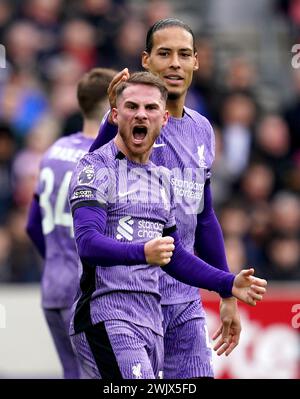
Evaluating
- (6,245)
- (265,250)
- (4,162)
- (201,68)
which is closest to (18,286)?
(6,245)

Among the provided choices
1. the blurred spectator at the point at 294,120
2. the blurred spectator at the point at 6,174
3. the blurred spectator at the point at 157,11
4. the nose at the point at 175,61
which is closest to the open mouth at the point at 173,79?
the nose at the point at 175,61

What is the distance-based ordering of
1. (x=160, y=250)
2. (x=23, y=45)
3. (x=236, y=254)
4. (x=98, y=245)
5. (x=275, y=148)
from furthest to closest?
1. (x=23, y=45)
2. (x=275, y=148)
3. (x=236, y=254)
4. (x=98, y=245)
5. (x=160, y=250)

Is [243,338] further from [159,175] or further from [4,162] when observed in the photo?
[159,175]

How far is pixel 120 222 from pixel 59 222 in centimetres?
225

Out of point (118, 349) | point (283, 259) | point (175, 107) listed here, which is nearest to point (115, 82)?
point (175, 107)

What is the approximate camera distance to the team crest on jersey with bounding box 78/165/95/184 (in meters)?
6.95

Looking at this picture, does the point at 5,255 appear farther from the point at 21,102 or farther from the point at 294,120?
the point at 294,120

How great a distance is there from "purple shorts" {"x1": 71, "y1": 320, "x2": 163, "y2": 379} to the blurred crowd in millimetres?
5582

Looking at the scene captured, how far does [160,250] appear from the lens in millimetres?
6496

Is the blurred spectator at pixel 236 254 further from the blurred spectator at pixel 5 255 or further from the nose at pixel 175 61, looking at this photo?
the nose at pixel 175 61

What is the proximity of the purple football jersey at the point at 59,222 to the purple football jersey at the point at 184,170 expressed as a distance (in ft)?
4.96

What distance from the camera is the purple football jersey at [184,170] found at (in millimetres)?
7609

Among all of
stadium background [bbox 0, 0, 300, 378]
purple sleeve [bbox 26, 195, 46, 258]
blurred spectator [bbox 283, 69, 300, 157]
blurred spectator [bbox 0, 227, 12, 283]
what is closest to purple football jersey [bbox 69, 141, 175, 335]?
purple sleeve [bbox 26, 195, 46, 258]

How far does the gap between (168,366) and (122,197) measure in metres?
1.18
